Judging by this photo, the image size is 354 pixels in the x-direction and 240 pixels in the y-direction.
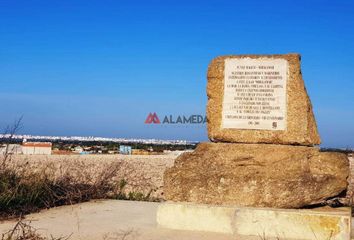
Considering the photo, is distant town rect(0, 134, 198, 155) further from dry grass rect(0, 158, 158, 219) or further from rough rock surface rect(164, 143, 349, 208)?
rough rock surface rect(164, 143, 349, 208)

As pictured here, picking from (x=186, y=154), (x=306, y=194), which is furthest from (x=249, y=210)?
(x=186, y=154)

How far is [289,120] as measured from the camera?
21.2ft

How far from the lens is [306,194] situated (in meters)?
6.14

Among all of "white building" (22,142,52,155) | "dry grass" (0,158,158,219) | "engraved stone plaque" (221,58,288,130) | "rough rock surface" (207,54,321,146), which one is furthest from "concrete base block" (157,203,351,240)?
"white building" (22,142,52,155)

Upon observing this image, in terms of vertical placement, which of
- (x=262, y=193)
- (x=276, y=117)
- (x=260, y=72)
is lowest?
(x=262, y=193)

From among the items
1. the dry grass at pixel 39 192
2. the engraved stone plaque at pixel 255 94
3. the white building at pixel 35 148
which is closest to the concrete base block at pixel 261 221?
the engraved stone plaque at pixel 255 94

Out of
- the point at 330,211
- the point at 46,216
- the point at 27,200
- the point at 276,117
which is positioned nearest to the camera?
the point at 330,211

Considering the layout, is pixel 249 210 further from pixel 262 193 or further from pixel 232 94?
pixel 232 94

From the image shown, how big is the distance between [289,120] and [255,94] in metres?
0.57

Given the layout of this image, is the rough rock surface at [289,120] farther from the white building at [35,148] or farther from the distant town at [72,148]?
the white building at [35,148]

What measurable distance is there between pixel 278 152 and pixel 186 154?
4.06 feet

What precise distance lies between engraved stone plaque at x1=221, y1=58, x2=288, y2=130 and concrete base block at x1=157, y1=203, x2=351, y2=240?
115 centimetres

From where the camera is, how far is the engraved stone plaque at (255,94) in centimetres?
652

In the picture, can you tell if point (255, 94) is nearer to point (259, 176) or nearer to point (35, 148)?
point (259, 176)
